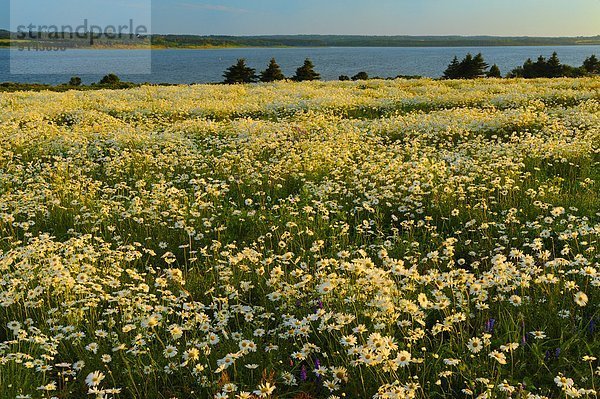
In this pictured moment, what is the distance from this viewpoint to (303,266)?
5184 mm

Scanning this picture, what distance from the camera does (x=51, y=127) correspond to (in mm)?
13891

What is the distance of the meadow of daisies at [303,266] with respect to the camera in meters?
3.74

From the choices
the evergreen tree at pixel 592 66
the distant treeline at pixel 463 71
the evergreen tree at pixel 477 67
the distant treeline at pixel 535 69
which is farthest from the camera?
the evergreen tree at pixel 592 66

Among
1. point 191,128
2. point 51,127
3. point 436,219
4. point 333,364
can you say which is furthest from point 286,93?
point 333,364

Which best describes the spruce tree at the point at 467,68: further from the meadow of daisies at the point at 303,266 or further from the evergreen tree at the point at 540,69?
the meadow of daisies at the point at 303,266

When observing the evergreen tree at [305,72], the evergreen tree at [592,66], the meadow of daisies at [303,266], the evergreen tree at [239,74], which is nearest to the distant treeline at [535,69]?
the evergreen tree at [592,66]

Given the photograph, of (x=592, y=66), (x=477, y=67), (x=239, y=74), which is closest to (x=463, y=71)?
(x=477, y=67)

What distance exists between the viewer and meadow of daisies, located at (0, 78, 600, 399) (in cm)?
374

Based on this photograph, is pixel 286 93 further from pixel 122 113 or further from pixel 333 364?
pixel 333 364

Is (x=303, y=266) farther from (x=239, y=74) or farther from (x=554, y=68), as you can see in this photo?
(x=554, y=68)

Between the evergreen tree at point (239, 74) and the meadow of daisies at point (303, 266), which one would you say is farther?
the evergreen tree at point (239, 74)

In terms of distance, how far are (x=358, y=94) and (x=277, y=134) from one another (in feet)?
42.3

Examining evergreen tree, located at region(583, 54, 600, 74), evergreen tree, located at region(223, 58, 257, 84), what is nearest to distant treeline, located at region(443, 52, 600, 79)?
evergreen tree, located at region(583, 54, 600, 74)

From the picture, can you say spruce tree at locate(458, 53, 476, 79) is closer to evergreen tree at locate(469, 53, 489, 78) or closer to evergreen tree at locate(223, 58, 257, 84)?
evergreen tree at locate(469, 53, 489, 78)
